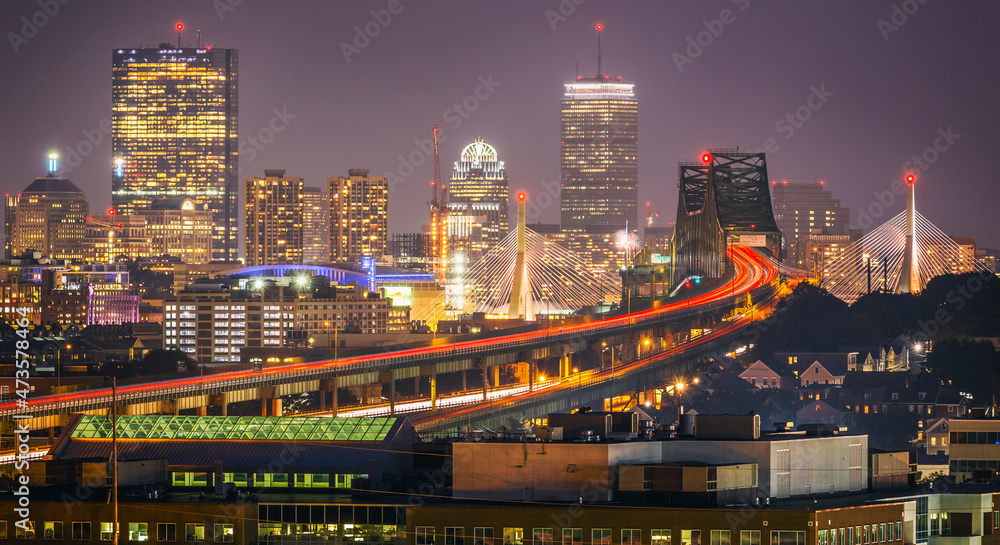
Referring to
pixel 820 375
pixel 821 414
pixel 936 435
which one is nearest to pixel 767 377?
pixel 820 375

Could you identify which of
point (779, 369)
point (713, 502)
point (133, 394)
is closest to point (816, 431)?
point (713, 502)

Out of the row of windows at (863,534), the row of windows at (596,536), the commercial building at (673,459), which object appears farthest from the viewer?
the commercial building at (673,459)

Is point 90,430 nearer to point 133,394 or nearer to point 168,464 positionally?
point 168,464

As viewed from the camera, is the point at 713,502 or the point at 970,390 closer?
the point at 713,502

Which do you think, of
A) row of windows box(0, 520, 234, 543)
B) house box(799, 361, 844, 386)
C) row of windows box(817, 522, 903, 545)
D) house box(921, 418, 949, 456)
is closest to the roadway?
house box(799, 361, 844, 386)

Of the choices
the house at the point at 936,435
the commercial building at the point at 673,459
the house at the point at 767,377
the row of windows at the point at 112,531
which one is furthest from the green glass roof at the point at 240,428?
the house at the point at 767,377

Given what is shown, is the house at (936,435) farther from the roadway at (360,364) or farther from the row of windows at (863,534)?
the row of windows at (863,534)

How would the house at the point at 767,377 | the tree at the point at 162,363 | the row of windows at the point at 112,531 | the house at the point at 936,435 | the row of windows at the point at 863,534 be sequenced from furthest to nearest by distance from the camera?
the house at the point at 767,377
the tree at the point at 162,363
the house at the point at 936,435
the row of windows at the point at 112,531
the row of windows at the point at 863,534

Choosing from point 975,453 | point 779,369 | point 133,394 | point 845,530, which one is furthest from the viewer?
point 779,369
